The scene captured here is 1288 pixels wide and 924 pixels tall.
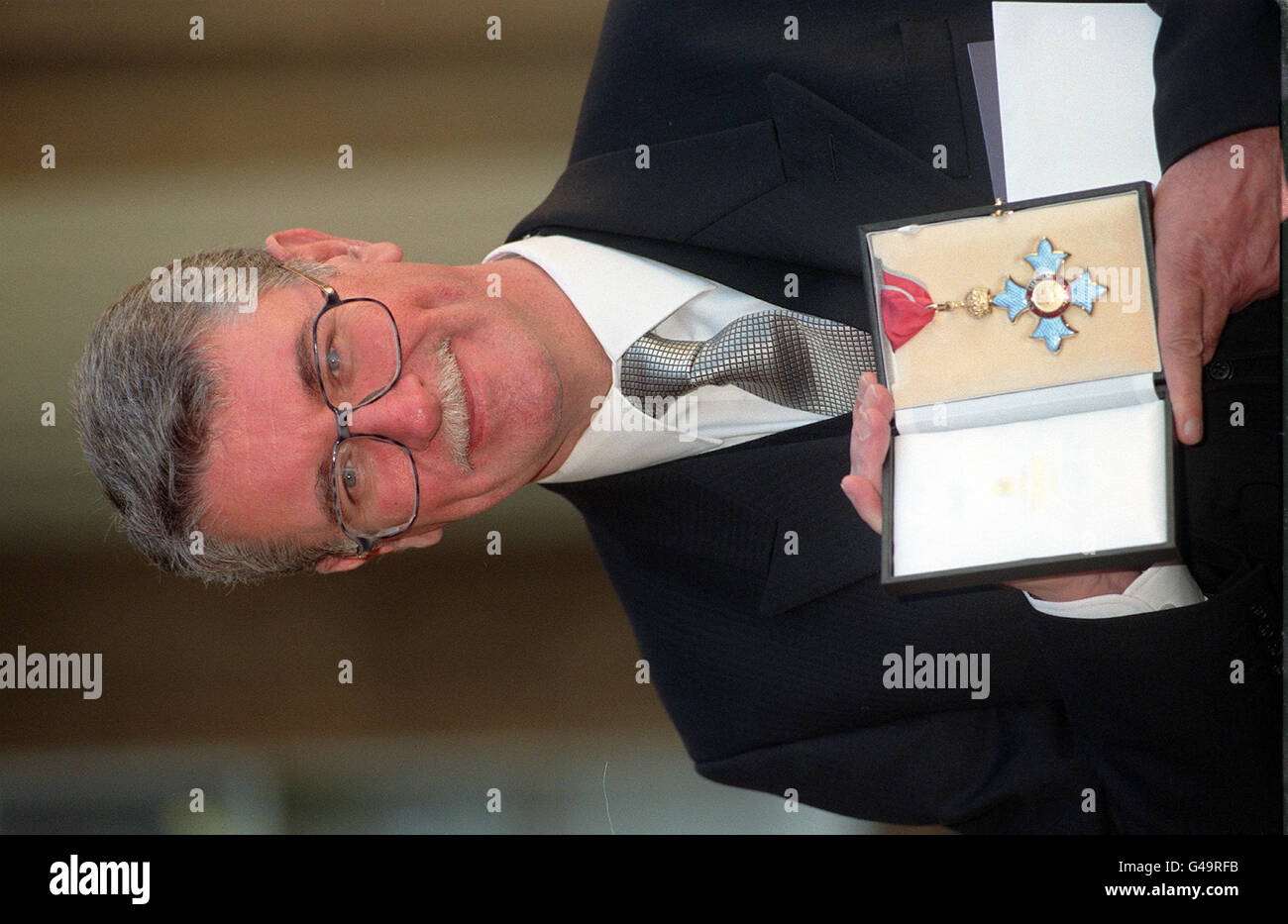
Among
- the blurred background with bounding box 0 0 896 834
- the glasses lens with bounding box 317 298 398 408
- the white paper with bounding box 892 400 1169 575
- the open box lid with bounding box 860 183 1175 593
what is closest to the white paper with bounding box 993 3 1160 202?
the open box lid with bounding box 860 183 1175 593

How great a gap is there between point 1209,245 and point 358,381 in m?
0.84

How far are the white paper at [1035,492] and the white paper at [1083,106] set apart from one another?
257mm

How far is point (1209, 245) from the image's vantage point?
3.01 ft

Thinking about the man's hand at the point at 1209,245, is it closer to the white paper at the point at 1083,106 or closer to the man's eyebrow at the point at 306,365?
the white paper at the point at 1083,106

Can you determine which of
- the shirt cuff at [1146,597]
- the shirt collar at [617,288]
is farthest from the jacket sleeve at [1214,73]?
the shirt collar at [617,288]

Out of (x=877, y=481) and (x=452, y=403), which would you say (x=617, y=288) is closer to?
(x=452, y=403)

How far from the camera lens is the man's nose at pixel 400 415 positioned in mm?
1049

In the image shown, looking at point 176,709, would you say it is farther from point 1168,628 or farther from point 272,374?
point 1168,628

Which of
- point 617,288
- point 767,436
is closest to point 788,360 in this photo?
point 767,436

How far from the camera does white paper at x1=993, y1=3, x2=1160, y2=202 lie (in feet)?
3.19
